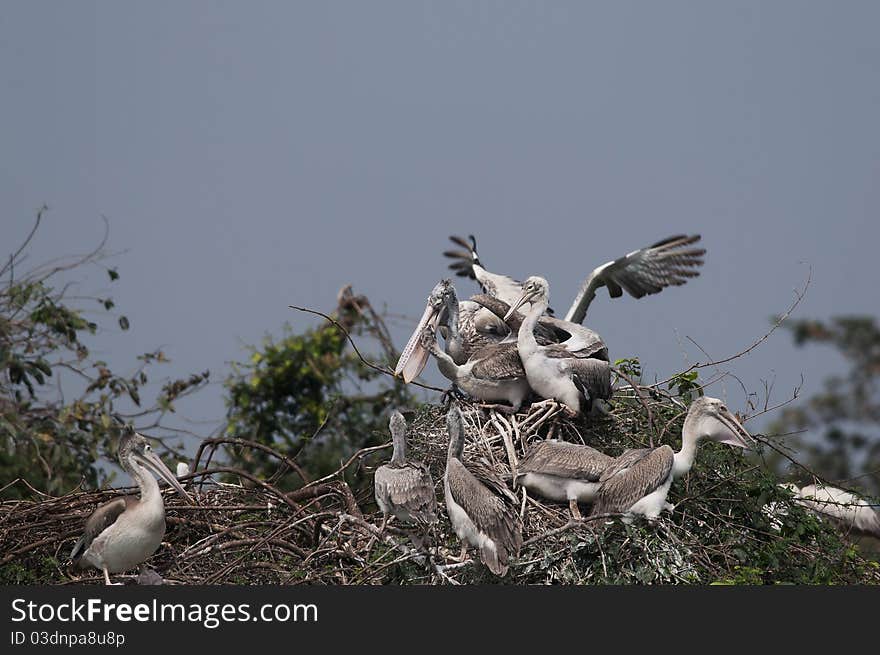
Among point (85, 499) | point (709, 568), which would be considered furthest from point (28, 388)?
point (709, 568)

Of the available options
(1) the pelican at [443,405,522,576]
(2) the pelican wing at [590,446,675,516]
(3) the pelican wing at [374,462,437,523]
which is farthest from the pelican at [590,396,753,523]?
(3) the pelican wing at [374,462,437,523]

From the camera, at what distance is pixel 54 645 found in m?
6.77

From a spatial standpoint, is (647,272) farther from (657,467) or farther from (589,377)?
(657,467)

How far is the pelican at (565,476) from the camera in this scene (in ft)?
25.9

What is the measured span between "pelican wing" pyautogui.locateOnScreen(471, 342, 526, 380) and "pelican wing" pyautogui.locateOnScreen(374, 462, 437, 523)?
44.7 inches

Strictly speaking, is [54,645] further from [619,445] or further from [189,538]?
[619,445]

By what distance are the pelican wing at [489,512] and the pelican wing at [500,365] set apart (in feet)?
3.95

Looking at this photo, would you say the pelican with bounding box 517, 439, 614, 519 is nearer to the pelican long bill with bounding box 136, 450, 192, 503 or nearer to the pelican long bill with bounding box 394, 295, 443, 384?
the pelican long bill with bounding box 394, 295, 443, 384

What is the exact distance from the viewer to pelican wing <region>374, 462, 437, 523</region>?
7.68 metres

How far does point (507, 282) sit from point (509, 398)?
239 centimetres

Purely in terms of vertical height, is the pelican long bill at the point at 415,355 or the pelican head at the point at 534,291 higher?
the pelican head at the point at 534,291

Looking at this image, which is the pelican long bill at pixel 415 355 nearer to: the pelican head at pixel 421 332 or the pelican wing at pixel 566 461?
the pelican head at pixel 421 332

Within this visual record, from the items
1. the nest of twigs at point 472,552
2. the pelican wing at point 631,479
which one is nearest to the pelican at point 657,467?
the pelican wing at point 631,479

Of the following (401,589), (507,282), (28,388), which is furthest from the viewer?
(28,388)
